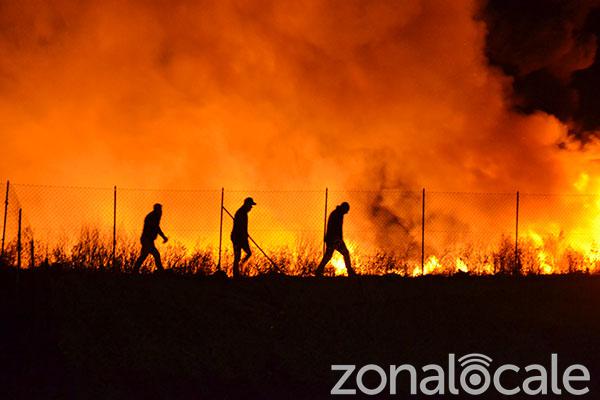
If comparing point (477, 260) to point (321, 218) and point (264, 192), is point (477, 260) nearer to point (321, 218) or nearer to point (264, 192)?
point (321, 218)

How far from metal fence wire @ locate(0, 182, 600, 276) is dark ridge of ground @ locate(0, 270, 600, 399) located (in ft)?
13.9

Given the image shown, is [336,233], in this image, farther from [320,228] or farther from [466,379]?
[466,379]

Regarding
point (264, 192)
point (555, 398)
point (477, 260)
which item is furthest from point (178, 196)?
point (555, 398)

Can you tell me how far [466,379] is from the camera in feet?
32.2

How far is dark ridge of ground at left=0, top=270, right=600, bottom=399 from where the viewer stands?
30.5ft

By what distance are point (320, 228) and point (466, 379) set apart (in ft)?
41.1

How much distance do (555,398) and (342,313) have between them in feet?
13.3

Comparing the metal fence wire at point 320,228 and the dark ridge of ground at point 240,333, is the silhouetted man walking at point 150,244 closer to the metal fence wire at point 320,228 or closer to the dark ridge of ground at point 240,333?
the metal fence wire at point 320,228

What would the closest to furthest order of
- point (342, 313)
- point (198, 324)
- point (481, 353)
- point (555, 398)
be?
1. point (555, 398)
2. point (481, 353)
3. point (198, 324)
4. point (342, 313)

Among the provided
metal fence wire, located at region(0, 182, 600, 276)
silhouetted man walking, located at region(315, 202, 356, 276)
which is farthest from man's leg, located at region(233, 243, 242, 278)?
silhouetted man walking, located at region(315, 202, 356, 276)

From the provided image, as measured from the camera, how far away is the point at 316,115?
2500cm

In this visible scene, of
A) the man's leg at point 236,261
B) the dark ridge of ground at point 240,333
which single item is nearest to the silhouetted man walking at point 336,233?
the dark ridge of ground at point 240,333

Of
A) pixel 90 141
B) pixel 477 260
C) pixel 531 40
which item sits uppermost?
pixel 531 40

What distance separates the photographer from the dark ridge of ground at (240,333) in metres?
9.30
